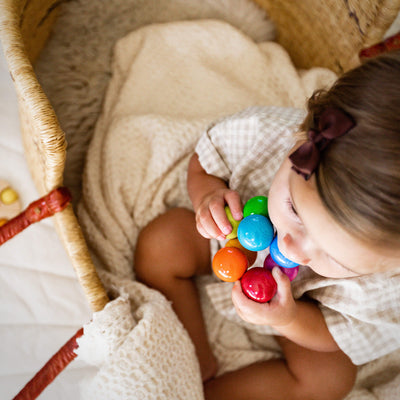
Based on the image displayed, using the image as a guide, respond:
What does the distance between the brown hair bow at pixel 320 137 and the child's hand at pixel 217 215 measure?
0.70 ft

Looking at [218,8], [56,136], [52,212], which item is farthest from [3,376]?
[218,8]

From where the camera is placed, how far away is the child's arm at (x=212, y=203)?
66 cm

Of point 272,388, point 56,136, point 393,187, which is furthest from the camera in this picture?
point 272,388

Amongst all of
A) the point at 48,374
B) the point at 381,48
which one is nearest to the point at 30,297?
the point at 48,374

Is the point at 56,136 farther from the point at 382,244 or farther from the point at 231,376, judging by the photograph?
the point at 231,376

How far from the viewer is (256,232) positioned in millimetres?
570

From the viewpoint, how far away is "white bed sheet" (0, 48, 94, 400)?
2.68 feet

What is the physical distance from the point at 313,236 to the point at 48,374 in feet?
1.72

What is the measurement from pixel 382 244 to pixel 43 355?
0.70m

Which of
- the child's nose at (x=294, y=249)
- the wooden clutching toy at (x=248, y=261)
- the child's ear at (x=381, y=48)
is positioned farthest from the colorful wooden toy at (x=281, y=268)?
the child's ear at (x=381, y=48)

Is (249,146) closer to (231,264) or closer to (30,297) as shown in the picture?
(231,264)

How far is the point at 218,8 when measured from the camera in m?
1.12

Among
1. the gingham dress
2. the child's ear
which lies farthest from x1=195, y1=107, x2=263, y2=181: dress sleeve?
the child's ear

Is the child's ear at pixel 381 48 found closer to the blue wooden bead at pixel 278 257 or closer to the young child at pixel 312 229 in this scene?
the young child at pixel 312 229
